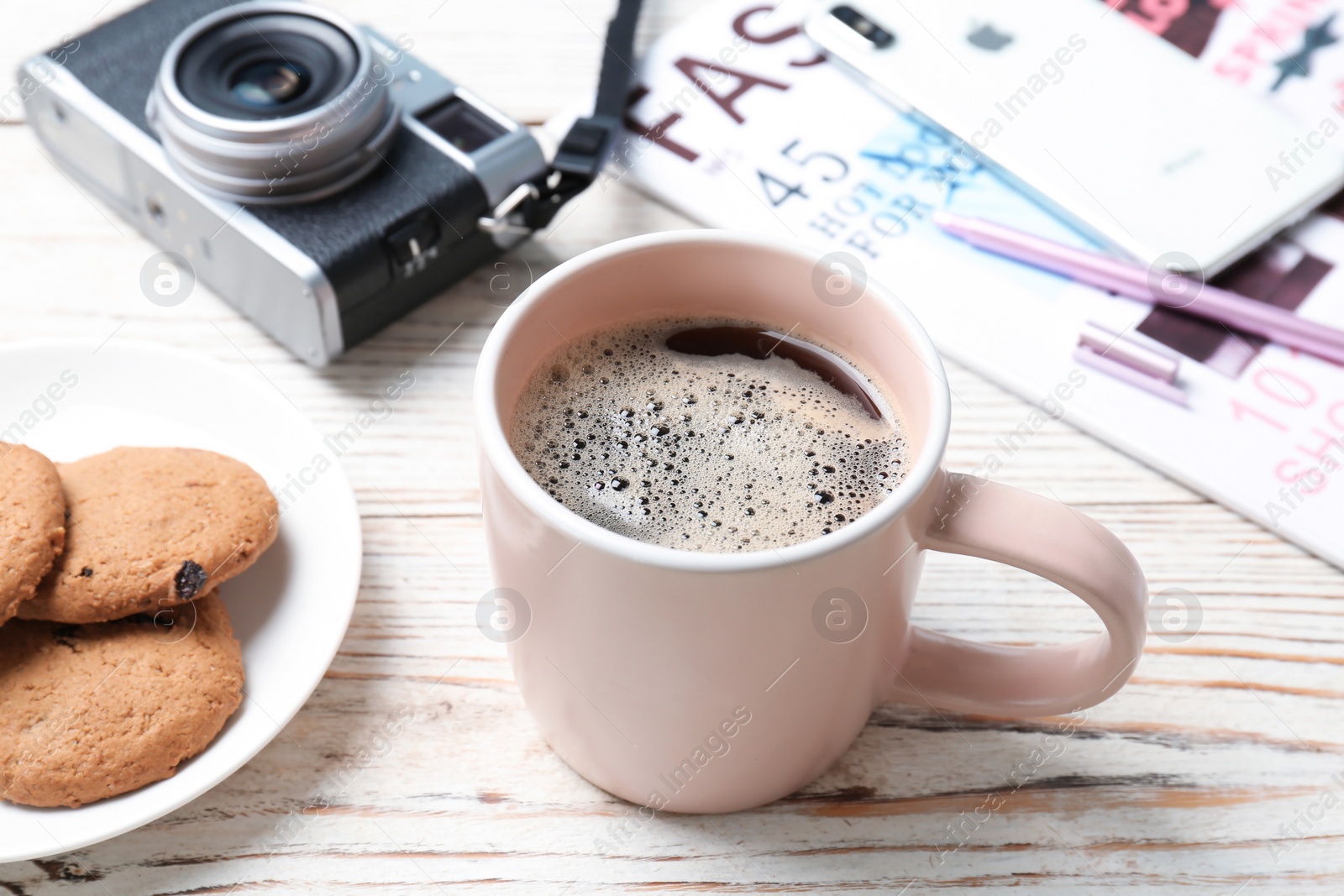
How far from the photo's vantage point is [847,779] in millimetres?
677

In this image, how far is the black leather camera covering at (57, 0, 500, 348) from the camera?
2.69ft

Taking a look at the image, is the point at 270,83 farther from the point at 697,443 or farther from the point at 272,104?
the point at 697,443

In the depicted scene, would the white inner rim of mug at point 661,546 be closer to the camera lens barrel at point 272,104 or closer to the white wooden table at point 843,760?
the white wooden table at point 843,760

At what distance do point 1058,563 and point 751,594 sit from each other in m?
0.14

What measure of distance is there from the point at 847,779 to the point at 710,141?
55 centimetres

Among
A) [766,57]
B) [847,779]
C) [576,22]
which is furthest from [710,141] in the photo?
[847,779]

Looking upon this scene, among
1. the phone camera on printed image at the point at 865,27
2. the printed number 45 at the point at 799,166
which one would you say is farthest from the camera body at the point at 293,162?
the phone camera on printed image at the point at 865,27

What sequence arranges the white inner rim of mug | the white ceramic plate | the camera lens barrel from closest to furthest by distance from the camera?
1. the white inner rim of mug
2. the white ceramic plate
3. the camera lens barrel

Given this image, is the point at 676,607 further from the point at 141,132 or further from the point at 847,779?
the point at 141,132

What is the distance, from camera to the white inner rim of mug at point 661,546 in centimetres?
46

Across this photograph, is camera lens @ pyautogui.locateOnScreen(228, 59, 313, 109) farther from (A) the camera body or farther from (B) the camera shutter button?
(B) the camera shutter button

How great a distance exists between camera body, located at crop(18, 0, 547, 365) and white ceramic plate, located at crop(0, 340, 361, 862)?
10 centimetres

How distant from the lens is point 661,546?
503 millimetres

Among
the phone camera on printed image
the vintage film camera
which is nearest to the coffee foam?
the vintage film camera
